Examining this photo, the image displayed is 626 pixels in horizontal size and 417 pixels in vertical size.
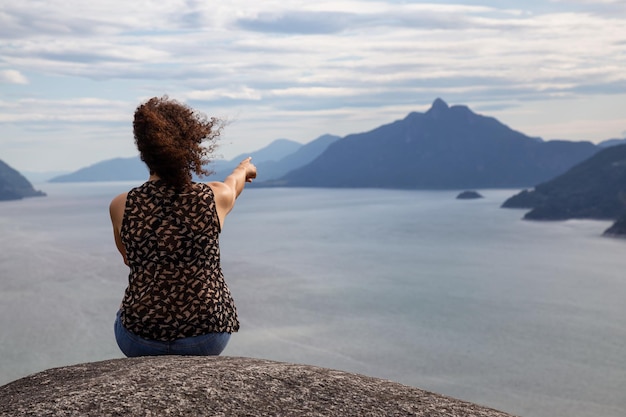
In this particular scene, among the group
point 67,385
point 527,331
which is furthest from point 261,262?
point 67,385

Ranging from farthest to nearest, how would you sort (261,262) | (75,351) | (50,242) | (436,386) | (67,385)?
(50,242)
(261,262)
(75,351)
(436,386)
(67,385)

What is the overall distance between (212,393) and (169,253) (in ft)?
3.19

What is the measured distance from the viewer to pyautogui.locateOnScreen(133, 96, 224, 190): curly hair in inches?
172

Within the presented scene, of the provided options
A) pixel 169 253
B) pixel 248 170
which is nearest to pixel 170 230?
pixel 169 253

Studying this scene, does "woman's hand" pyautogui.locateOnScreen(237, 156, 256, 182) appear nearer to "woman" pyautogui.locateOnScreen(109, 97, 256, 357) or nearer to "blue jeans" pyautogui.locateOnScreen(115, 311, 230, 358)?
"woman" pyautogui.locateOnScreen(109, 97, 256, 357)

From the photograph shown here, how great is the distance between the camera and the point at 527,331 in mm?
85938

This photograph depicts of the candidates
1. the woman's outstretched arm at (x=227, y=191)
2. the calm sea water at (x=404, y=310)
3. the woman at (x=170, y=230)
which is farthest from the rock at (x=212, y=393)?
the calm sea water at (x=404, y=310)

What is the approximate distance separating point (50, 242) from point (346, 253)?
65.8 meters

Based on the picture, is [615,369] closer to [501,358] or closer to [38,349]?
[501,358]

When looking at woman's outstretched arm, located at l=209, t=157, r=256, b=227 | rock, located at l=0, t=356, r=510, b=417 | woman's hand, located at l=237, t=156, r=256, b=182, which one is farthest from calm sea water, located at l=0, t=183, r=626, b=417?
woman's outstretched arm, located at l=209, t=157, r=256, b=227

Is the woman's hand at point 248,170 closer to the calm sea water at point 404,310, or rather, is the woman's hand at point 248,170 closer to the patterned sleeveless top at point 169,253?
the patterned sleeveless top at point 169,253

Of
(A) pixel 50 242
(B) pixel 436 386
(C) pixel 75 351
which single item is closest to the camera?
(B) pixel 436 386

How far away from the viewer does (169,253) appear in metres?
4.41

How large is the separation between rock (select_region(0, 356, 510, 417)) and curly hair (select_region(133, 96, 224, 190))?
1338 millimetres
